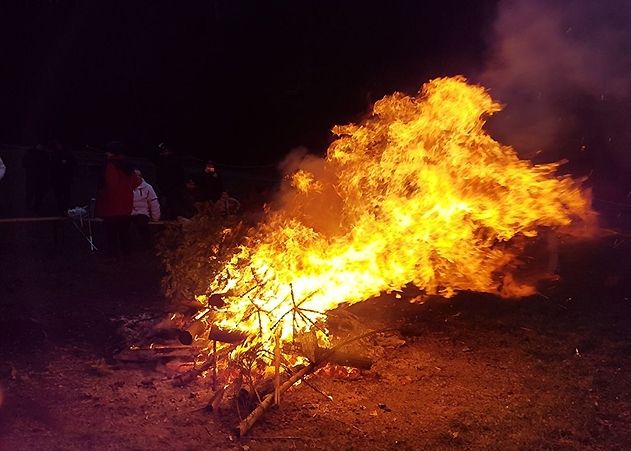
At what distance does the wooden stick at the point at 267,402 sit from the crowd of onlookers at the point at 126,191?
8.22 feet

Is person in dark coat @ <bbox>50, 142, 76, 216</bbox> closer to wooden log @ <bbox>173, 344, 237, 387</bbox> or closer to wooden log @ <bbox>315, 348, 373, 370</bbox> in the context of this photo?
wooden log @ <bbox>173, 344, 237, 387</bbox>

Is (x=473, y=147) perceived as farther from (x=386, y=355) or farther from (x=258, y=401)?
(x=258, y=401)

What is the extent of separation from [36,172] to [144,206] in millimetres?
4830

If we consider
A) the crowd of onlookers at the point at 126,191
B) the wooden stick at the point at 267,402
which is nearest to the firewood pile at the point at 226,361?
the wooden stick at the point at 267,402

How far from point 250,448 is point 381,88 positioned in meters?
21.8

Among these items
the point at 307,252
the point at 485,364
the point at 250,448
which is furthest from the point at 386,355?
the point at 250,448

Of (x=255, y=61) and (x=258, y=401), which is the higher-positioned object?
(x=255, y=61)

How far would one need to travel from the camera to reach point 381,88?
2481 centimetres

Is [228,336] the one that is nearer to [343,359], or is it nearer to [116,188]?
[343,359]

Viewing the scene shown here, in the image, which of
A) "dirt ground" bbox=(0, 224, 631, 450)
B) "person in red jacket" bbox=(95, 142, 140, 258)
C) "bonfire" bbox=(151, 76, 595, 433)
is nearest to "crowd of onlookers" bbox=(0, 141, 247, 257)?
"person in red jacket" bbox=(95, 142, 140, 258)

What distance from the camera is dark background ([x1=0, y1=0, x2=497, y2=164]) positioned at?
81.9ft

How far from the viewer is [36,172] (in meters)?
13.7

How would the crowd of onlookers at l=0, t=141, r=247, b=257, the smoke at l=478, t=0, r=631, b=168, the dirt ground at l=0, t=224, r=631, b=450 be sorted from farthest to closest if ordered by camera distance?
the crowd of onlookers at l=0, t=141, r=247, b=257 → the smoke at l=478, t=0, r=631, b=168 → the dirt ground at l=0, t=224, r=631, b=450

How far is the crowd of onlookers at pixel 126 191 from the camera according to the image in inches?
372
